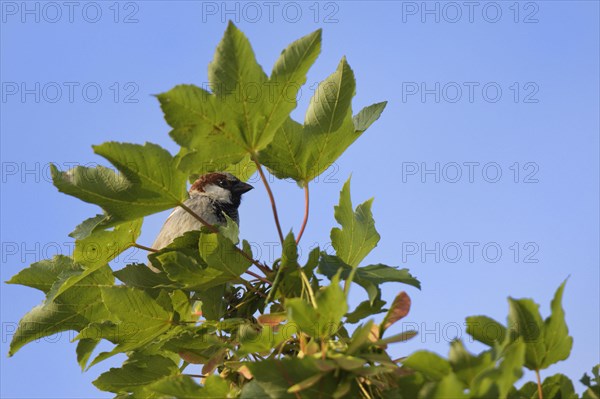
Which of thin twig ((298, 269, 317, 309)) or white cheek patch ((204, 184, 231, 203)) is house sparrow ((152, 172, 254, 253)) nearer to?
white cheek patch ((204, 184, 231, 203))

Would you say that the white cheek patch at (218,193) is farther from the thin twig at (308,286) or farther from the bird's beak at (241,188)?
the thin twig at (308,286)

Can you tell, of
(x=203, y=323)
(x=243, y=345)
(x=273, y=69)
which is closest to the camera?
Result: (x=243, y=345)

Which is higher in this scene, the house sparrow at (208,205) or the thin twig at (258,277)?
the house sparrow at (208,205)

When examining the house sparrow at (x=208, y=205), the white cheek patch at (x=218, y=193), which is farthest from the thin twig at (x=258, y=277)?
the white cheek patch at (x=218, y=193)

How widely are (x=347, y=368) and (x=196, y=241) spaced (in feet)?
2.29

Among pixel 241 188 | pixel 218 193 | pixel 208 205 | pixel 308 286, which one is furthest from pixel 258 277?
pixel 241 188

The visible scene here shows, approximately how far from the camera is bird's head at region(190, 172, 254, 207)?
251 inches

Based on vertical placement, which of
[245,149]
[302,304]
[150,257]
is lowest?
[302,304]

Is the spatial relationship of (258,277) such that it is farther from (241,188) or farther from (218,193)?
(241,188)

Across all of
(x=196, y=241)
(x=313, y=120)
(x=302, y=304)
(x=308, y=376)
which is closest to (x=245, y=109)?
(x=313, y=120)

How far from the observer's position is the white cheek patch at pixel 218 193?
6328 millimetres

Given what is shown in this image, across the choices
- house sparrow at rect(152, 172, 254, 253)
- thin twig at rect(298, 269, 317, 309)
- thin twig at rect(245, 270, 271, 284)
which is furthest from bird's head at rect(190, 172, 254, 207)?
thin twig at rect(298, 269, 317, 309)

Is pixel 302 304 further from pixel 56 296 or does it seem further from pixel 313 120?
pixel 56 296

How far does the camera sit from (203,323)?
193 centimetres
